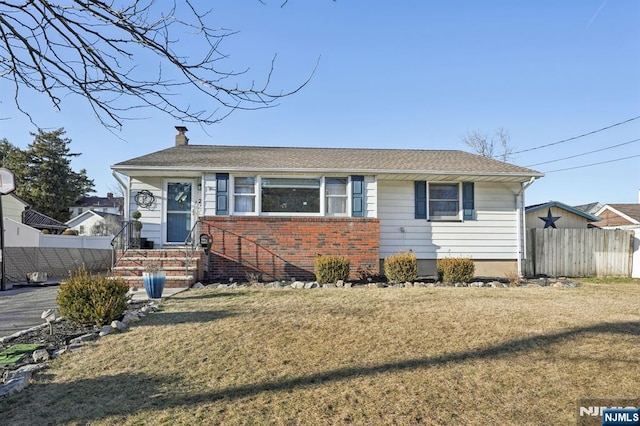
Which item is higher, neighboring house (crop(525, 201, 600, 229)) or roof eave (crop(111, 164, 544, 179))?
roof eave (crop(111, 164, 544, 179))

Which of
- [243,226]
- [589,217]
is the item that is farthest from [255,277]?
[589,217]

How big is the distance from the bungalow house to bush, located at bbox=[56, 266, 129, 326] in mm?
4965

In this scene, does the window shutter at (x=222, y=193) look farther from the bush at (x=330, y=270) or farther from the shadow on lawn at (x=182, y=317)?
the shadow on lawn at (x=182, y=317)

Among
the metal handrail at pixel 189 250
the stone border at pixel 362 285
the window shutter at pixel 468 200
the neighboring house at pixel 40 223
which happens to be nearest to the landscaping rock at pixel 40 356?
the stone border at pixel 362 285

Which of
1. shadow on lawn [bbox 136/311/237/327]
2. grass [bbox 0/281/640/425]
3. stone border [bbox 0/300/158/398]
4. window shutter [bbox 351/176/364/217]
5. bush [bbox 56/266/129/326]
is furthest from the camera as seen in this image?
window shutter [bbox 351/176/364/217]

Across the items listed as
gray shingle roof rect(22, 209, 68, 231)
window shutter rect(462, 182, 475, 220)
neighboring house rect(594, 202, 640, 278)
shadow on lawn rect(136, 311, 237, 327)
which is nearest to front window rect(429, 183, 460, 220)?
window shutter rect(462, 182, 475, 220)

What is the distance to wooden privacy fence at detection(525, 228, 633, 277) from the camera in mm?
12938

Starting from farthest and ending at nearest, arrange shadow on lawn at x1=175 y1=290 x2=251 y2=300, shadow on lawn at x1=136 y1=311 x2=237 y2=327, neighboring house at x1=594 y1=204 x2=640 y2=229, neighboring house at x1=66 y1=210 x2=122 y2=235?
neighboring house at x1=66 y1=210 x2=122 y2=235
neighboring house at x1=594 y1=204 x2=640 y2=229
shadow on lawn at x1=175 y1=290 x2=251 y2=300
shadow on lawn at x1=136 y1=311 x2=237 y2=327

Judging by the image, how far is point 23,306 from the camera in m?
7.79

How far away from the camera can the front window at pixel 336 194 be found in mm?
11680

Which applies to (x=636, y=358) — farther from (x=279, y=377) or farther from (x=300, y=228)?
(x=300, y=228)

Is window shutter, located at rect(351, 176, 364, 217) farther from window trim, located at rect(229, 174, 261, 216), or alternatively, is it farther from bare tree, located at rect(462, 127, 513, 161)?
bare tree, located at rect(462, 127, 513, 161)

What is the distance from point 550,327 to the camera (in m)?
5.39

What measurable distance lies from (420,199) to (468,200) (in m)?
1.55
